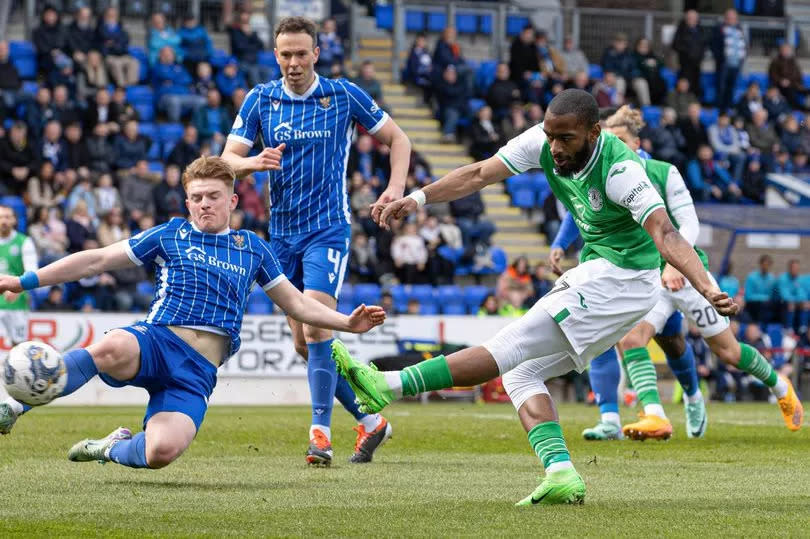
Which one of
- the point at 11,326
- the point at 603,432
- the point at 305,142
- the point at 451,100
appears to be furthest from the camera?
the point at 451,100

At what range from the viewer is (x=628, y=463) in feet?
28.6

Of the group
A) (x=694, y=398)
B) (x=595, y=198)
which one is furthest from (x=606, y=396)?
(x=595, y=198)

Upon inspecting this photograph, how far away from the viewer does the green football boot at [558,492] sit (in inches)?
255

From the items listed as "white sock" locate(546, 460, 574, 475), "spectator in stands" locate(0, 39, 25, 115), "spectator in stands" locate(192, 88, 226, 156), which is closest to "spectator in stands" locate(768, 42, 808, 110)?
"spectator in stands" locate(192, 88, 226, 156)

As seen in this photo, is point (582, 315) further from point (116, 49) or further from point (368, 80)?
point (368, 80)

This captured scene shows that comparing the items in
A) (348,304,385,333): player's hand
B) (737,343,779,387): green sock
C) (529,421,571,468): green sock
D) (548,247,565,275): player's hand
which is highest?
(348,304,385,333): player's hand

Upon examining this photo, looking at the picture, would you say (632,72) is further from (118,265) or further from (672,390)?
(118,265)

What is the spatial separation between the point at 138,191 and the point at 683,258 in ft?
49.0

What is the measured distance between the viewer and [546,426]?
6.79m

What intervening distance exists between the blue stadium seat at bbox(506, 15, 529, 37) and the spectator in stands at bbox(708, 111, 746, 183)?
4.42 metres

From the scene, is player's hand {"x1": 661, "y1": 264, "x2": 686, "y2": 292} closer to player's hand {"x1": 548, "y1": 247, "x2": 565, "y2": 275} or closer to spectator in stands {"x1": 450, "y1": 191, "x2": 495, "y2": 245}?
player's hand {"x1": 548, "y1": 247, "x2": 565, "y2": 275}

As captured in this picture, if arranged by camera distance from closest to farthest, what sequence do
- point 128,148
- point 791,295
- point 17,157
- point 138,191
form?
point 17,157
point 138,191
point 128,148
point 791,295

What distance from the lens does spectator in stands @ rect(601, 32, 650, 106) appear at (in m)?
27.4

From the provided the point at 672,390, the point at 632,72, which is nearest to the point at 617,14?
the point at 632,72
